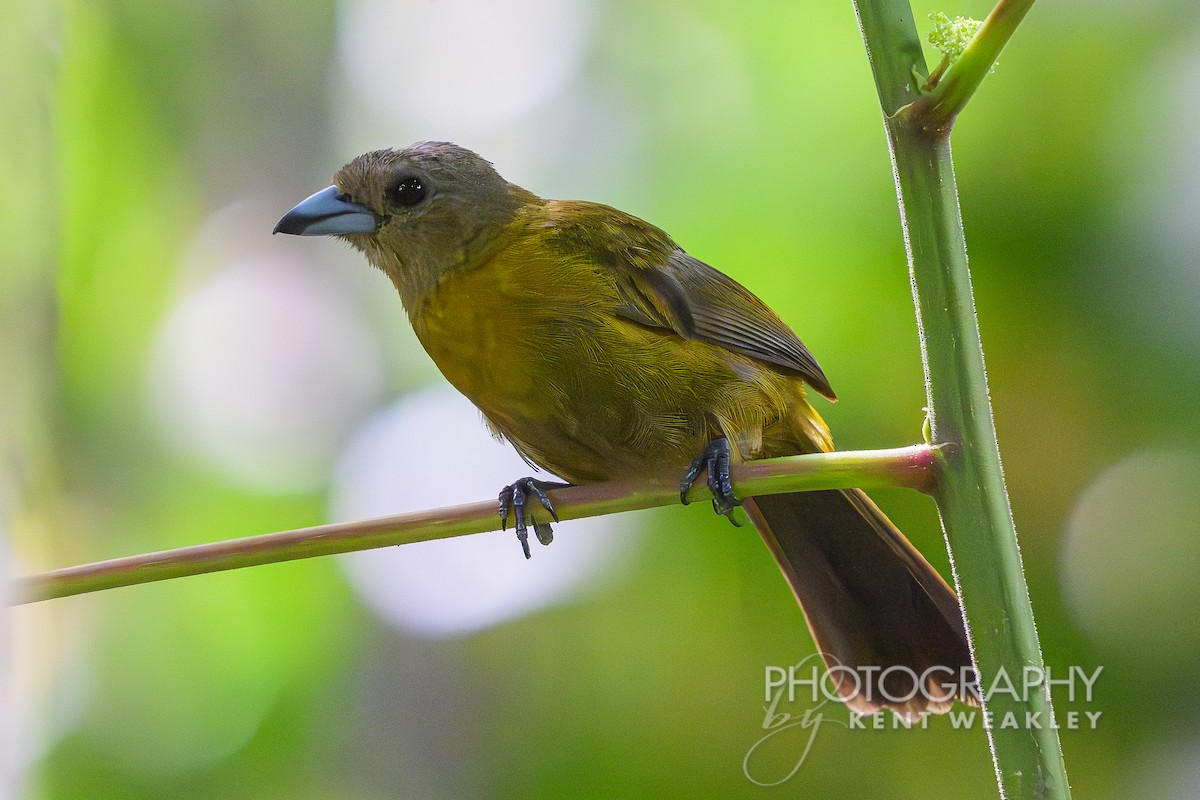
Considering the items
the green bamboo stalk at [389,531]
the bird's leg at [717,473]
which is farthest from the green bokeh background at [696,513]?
the green bamboo stalk at [389,531]

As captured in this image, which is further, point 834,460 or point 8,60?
point 834,460

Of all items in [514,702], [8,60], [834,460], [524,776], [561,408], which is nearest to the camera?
[8,60]

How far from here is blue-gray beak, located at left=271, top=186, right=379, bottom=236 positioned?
213cm

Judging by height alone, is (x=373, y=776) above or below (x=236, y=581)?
below

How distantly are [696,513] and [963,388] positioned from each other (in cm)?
170

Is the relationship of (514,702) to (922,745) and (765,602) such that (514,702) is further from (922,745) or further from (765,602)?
(922,745)

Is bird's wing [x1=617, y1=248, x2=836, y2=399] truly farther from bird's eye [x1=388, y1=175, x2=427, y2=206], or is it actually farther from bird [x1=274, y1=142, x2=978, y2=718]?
bird's eye [x1=388, y1=175, x2=427, y2=206]

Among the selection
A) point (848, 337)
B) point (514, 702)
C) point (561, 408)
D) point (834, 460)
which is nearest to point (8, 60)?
point (834, 460)

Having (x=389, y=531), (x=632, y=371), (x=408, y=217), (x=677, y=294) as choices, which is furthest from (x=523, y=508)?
(x=389, y=531)

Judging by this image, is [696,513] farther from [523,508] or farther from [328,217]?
[328,217]

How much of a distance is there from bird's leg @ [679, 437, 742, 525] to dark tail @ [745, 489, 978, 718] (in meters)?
0.30

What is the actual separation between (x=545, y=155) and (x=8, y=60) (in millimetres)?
2251

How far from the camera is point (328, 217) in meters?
2.16

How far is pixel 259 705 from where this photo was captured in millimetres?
2740
